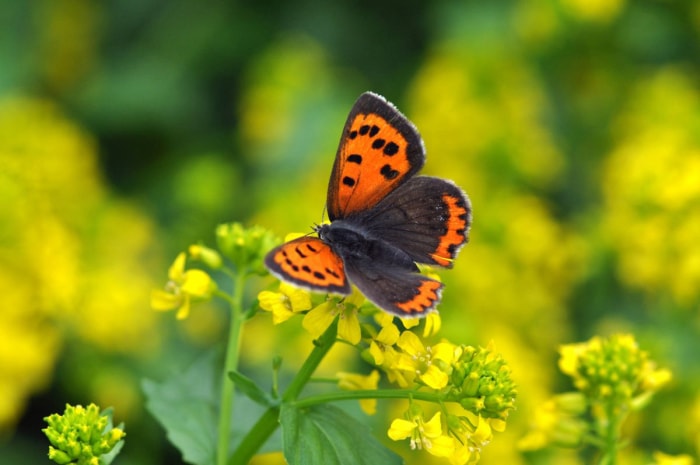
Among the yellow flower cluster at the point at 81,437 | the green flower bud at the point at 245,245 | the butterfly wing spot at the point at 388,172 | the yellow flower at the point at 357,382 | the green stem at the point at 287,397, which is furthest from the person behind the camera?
the green flower bud at the point at 245,245

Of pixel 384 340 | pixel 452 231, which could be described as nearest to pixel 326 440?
pixel 384 340

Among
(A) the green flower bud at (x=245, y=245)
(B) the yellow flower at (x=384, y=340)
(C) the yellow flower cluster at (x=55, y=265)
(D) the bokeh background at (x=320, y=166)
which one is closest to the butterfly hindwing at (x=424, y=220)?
(A) the green flower bud at (x=245, y=245)

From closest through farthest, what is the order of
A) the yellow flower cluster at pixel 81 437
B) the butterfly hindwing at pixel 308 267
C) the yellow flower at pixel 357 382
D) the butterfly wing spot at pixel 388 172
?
the butterfly hindwing at pixel 308 267 < the yellow flower cluster at pixel 81 437 < the yellow flower at pixel 357 382 < the butterfly wing spot at pixel 388 172

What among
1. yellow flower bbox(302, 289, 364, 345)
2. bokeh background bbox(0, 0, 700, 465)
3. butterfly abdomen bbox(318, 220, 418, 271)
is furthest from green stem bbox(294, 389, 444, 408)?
bokeh background bbox(0, 0, 700, 465)

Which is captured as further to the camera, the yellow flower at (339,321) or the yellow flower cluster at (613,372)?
the yellow flower cluster at (613,372)

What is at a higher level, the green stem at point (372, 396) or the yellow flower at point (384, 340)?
the yellow flower at point (384, 340)

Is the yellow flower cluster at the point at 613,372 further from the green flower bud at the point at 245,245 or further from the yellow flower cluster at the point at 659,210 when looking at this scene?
the yellow flower cluster at the point at 659,210

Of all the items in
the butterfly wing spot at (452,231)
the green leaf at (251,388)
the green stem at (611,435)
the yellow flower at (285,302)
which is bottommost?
the green leaf at (251,388)

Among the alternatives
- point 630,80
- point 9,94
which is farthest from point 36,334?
point 630,80

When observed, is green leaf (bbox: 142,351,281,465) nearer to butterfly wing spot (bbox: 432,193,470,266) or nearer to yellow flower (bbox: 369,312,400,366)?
yellow flower (bbox: 369,312,400,366)
